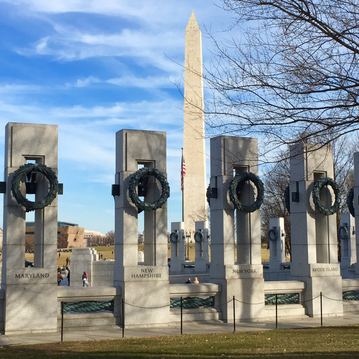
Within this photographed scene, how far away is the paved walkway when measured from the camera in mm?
13867

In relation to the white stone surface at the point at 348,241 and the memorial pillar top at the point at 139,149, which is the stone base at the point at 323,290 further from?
the white stone surface at the point at 348,241

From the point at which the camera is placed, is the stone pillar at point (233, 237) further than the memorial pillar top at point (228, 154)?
No

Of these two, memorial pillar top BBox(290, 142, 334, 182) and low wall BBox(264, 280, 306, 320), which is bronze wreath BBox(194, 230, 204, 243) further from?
low wall BBox(264, 280, 306, 320)

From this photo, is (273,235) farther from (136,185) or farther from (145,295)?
(136,185)

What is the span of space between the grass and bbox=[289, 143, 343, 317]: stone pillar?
4100 millimetres

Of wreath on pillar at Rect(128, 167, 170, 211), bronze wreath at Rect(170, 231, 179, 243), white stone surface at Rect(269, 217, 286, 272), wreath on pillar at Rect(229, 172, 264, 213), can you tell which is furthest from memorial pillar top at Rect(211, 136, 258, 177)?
bronze wreath at Rect(170, 231, 179, 243)

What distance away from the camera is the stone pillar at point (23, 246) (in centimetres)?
1484

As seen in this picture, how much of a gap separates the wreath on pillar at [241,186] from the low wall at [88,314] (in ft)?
15.0

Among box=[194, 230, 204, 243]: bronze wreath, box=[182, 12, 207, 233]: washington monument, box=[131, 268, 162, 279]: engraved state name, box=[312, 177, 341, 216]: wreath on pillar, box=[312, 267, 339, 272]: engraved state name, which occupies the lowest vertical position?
box=[312, 267, 339, 272]: engraved state name

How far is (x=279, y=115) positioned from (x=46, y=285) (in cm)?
823

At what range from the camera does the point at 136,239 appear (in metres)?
16.4

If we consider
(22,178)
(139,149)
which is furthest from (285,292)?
(22,178)

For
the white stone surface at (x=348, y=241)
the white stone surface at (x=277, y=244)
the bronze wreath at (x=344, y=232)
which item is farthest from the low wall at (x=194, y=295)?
the white stone surface at (x=277, y=244)

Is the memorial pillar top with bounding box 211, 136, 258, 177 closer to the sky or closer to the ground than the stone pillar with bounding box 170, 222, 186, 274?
closer to the sky
